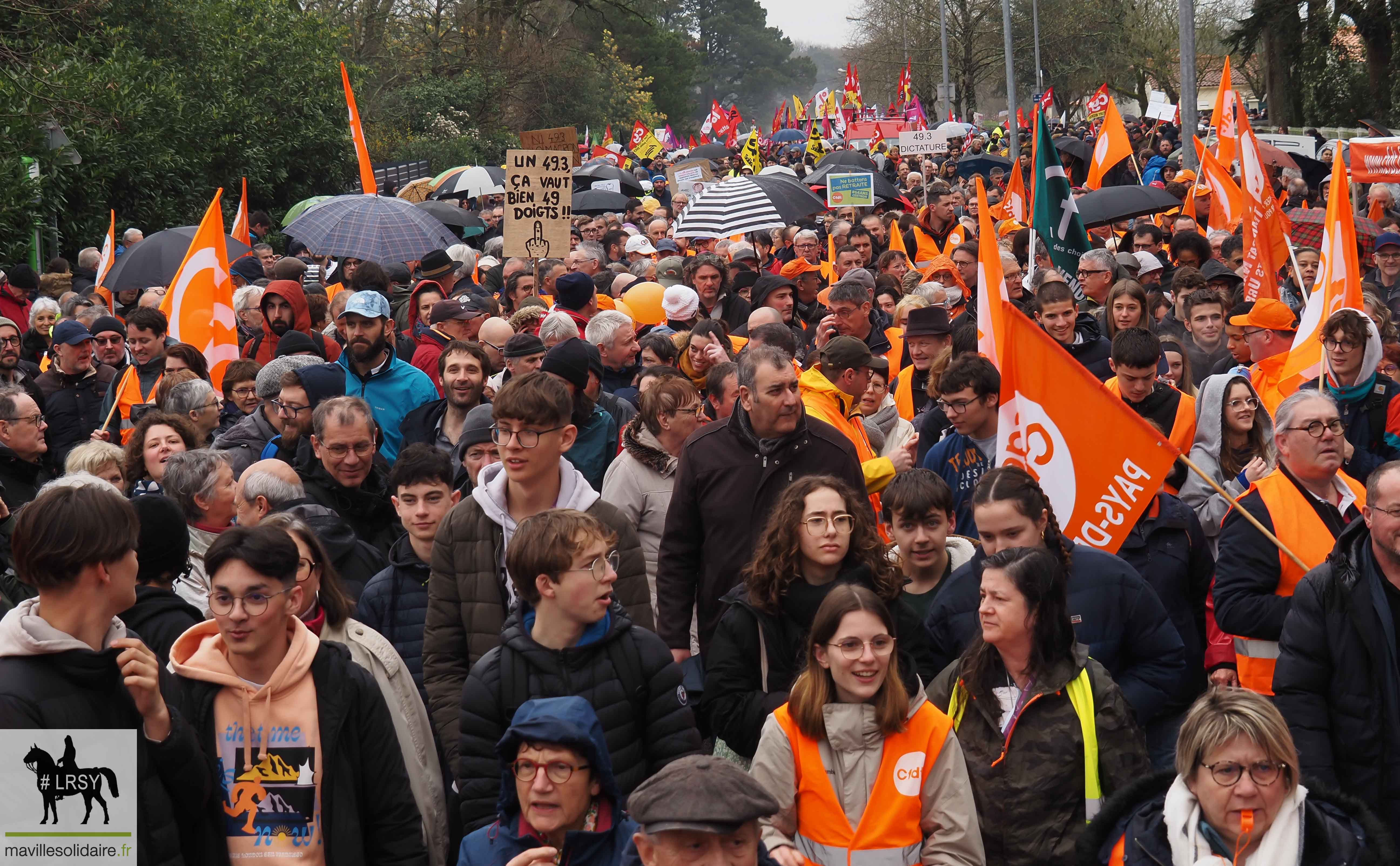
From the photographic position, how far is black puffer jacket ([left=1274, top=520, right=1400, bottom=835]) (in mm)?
4293

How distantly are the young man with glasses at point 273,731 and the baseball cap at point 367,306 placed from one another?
4.26 meters

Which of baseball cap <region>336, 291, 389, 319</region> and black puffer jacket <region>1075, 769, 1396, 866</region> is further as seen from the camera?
baseball cap <region>336, 291, 389, 319</region>

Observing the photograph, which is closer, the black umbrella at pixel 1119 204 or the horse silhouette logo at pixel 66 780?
the horse silhouette logo at pixel 66 780

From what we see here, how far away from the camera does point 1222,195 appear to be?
13125 mm

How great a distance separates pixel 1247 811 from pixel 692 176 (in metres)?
20.2

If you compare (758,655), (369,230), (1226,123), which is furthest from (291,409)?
(1226,123)

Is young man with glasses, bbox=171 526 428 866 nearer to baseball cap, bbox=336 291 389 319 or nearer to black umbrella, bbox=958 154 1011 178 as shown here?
baseball cap, bbox=336 291 389 319

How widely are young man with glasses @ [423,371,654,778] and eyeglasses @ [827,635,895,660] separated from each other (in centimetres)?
89

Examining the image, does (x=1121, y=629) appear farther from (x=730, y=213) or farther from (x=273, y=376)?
(x=730, y=213)

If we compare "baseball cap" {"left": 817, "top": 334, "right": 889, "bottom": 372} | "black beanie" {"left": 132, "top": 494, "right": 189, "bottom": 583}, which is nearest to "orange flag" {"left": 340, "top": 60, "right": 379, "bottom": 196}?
"baseball cap" {"left": 817, "top": 334, "right": 889, "bottom": 372}

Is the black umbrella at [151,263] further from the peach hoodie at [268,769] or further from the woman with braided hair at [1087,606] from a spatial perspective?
the peach hoodie at [268,769]

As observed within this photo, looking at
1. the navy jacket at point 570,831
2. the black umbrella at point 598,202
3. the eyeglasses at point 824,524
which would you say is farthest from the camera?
the black umbrella at point 598,202

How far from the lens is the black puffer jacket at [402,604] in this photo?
16.8ft

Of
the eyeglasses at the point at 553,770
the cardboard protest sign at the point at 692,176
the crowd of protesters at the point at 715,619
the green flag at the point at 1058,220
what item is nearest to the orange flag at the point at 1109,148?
the cardboard protest sign at the point at 692,176
